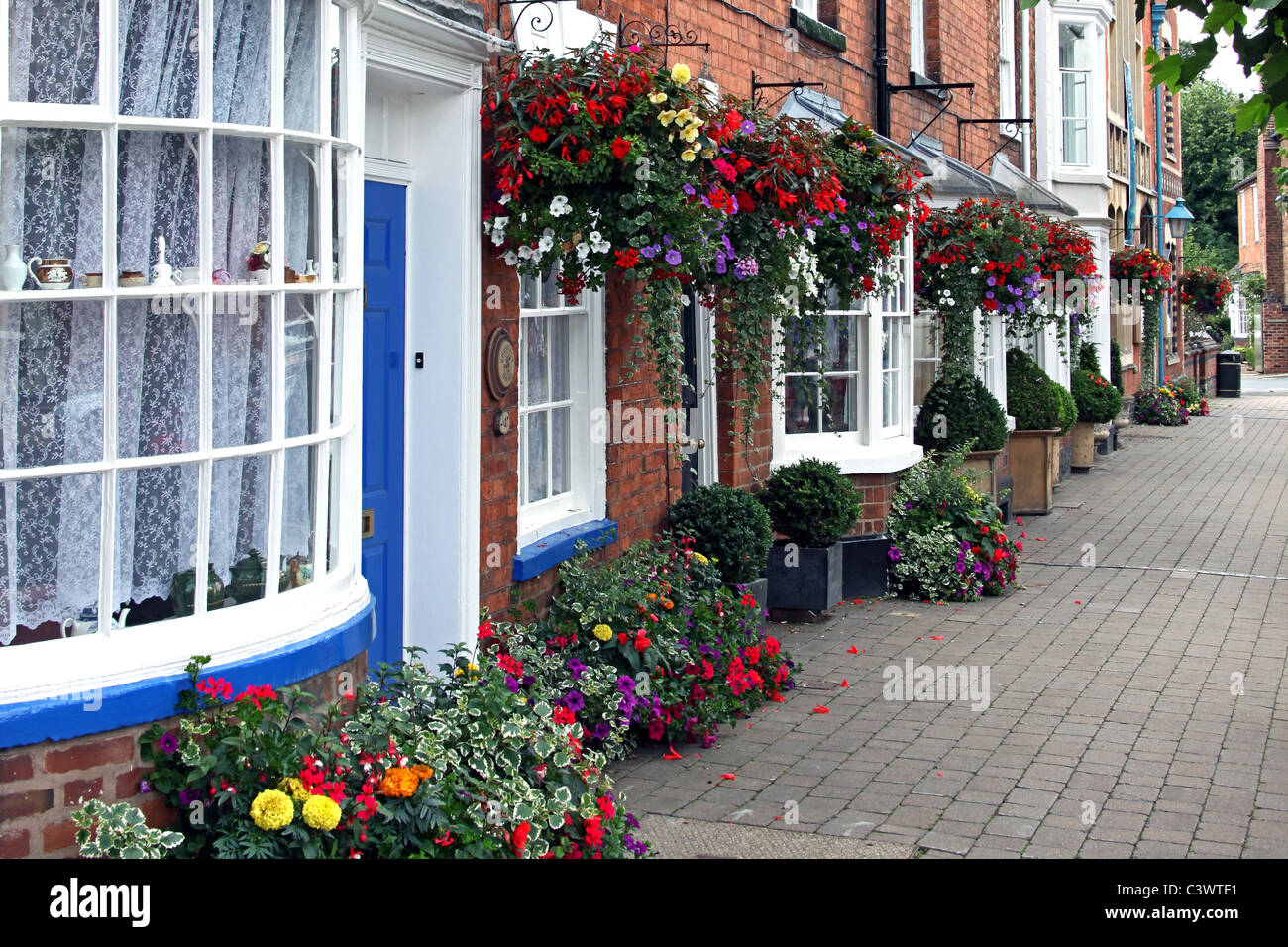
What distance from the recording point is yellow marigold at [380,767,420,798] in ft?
13.0

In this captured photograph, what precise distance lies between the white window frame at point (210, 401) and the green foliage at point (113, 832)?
0.31m

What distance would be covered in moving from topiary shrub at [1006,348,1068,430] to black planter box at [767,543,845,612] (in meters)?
5.95

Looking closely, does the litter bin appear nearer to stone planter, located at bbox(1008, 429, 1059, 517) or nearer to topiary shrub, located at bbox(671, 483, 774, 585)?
stone planter, located at bbox(1008, 429, 1059, 517)

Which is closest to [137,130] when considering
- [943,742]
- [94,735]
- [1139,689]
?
[94,735]

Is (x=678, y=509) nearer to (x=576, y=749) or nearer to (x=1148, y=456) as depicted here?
(x=576, y=749)

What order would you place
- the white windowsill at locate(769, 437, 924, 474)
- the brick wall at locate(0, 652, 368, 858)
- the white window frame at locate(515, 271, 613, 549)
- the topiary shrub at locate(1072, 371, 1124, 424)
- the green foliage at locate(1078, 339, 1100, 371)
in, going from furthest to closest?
the green foliage at locate(1078, 339, 1100, 371)
the topiary shrub at locate(1072, 371, 1124, 424)
the white windowsill at locate(769, 437, 924, 474)
the white window frame at locate(515, 271, 613, 549)
the brick wall at locate(0, 652, 368, 858)

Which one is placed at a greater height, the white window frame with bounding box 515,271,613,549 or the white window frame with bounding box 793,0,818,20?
the white window frame with bounding box 793,0,818,20

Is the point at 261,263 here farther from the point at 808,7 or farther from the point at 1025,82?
the point at 1025,82

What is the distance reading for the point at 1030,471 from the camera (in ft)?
46.6

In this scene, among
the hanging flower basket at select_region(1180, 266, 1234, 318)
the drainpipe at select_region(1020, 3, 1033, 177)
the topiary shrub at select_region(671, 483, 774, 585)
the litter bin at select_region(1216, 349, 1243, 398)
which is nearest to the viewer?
the topiary shrub at select_region(671, 483, 774, 585)

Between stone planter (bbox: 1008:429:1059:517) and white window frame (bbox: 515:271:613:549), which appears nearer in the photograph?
white window frame (bbox: 515:271:613:549)

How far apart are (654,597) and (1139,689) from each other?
8.96 ft

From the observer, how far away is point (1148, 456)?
65.3ft

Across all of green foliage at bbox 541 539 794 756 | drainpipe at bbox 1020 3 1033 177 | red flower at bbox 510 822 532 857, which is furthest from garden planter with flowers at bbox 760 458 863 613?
drainpipe at bbox 1020 3 1033 177
